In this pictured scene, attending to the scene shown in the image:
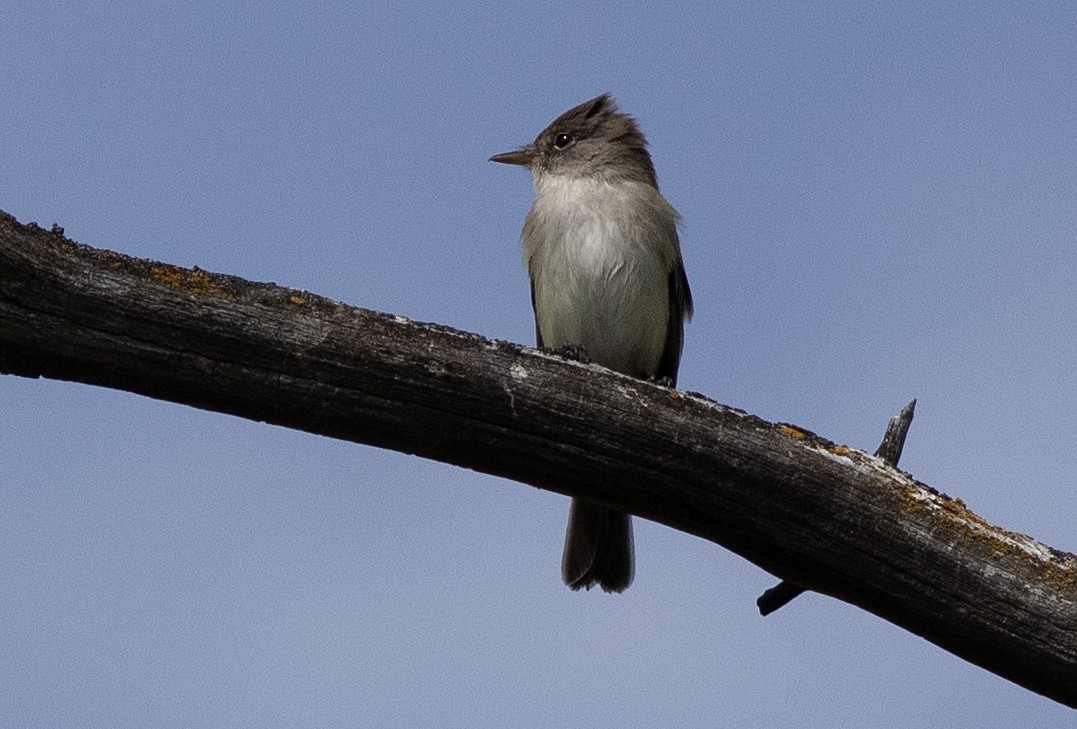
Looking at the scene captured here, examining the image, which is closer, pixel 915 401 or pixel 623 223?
pixel 915 401

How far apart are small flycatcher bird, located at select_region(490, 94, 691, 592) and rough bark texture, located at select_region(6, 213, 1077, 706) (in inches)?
112

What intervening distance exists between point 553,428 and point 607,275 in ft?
11.3

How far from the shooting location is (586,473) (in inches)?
163

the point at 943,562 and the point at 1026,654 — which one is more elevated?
the point at 943,562

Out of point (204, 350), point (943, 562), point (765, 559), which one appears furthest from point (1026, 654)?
point (204, 350)

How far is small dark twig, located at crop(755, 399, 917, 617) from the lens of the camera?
169 inches

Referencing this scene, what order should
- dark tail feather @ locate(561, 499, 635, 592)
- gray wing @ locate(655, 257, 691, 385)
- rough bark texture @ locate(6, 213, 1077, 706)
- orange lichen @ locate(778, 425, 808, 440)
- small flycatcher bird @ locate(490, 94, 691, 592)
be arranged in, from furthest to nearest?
1. gray wing @ locate(655, 257, 691, 385)
2. small flycatcher bird @ locate(490, 94, 691, 592)
3. dark tail feather @ locate(561, 499, 635, 592)
4. orange lichen @ locate(778, 425, 808, 440)
5. rough bark texture @ locate(6, 213, 1077, 706)

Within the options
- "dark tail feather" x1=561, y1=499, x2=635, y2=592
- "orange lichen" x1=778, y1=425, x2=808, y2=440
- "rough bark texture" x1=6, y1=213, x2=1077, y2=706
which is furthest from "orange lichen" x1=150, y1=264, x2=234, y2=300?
"dark tail feather" x1=561, y1=499, x2=635, y2=592

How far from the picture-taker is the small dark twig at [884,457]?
4.29m

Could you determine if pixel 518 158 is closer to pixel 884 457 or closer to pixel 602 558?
pixel 602 558

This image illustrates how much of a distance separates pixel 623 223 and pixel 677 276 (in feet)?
1.47

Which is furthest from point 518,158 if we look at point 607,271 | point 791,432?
point 791,432

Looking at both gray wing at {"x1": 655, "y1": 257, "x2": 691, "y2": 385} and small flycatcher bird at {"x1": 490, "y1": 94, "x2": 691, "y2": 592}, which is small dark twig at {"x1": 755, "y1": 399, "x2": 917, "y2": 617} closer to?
small flycatcher bird at {"x1": 490, "y1": 94, "x2": 691, "y2": 592}

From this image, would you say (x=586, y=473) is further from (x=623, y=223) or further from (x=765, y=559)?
(x=623, y=223)
